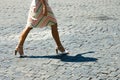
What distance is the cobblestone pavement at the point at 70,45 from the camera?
19.2ft

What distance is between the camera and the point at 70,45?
731 cm

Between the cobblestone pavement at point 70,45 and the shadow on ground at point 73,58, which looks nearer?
the cobblestone pavement at point 70,45

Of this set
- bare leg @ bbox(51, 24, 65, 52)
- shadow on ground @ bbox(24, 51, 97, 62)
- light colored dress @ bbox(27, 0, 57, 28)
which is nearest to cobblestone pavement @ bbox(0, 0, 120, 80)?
shadow on ground @ bbox(24, 51, 97, 62)

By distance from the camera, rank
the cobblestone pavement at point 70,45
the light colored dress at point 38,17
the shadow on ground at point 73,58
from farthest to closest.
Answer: the shadow on ground at point 73,58 → the light colored dress at point 38,17 → the cobblestone pavement at point 70,45

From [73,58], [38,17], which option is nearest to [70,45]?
[73,58]

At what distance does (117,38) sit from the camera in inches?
305

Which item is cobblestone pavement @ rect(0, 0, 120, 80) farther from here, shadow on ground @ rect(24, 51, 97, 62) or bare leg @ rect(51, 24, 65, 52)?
bare leg @ rect(51, 24, 65, 52)


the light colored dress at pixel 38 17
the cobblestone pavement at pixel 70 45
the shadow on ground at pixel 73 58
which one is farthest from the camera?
the shadow on ground at pixel 73 58

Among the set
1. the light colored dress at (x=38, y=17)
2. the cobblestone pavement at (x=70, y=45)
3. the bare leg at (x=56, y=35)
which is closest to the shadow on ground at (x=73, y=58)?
the cobblestone pavement at (x=70, y=45)

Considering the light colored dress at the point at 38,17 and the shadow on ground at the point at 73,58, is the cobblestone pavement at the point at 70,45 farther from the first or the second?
the light colored dress at the point at 38,17

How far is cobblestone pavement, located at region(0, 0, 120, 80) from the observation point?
5.86m

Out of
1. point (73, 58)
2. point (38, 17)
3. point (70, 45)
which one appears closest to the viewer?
point (38, 17)

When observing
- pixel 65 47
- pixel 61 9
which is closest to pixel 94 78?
pixel 65 47

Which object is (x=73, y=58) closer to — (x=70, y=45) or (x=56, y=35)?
(x=56, y=35)
